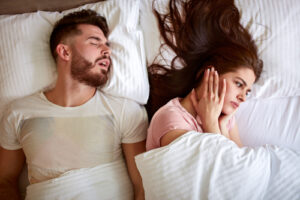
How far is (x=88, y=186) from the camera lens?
0.96 meters

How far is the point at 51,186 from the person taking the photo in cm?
94

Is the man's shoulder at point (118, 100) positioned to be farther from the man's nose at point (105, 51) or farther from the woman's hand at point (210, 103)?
the woman's hand at point (210, 103)

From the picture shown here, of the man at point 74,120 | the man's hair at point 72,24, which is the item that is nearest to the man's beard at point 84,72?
the man at point 74,120

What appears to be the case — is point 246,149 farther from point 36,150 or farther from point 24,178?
point 24,178

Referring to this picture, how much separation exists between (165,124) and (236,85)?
0.37 metres

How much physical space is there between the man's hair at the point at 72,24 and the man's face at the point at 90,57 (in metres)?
0.02

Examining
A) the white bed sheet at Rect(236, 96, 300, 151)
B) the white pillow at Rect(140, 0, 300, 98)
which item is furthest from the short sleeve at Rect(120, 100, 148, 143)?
the white pillow at Rect(140, 0, 300, 98)

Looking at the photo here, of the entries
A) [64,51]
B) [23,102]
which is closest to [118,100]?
[64,51]

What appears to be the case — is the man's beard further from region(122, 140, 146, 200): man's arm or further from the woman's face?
the woman's face

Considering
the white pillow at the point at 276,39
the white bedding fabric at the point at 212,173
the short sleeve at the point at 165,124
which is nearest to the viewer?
the white bedding fabric at the point at 212,173

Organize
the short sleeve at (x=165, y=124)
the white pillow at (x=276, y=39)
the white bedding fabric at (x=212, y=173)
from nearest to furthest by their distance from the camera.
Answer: the white bedding fabric at (x=212, y=173) < the short sleeve at (x=165, y=124) < the white pillow at (x=276, y=39)

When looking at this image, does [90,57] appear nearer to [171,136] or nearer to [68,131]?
[68,131]

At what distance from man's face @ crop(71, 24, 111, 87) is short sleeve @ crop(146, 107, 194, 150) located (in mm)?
346

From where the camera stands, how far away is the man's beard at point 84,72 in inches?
40.1
